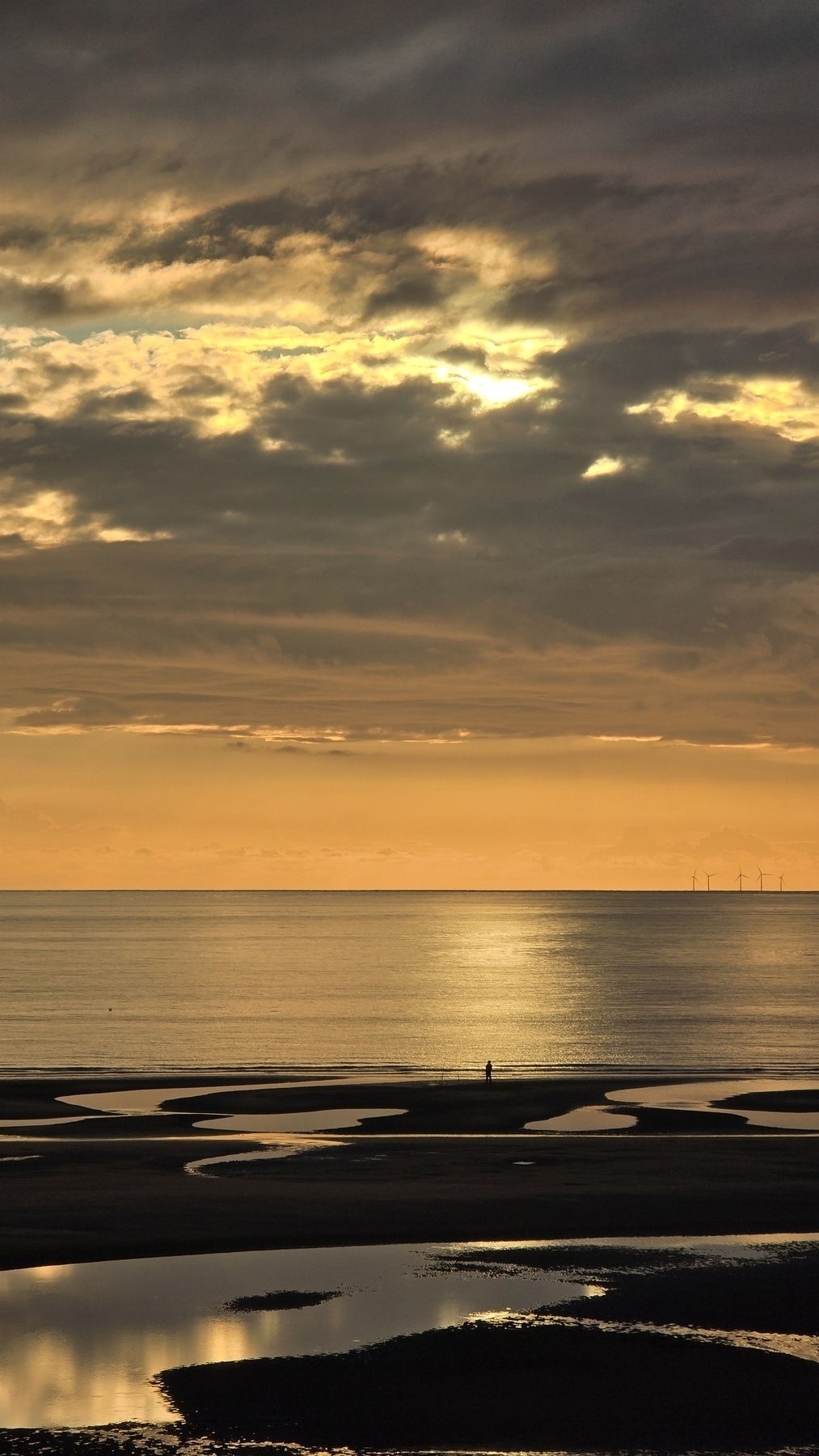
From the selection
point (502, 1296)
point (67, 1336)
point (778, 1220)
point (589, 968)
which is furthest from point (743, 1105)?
point (589, 968)

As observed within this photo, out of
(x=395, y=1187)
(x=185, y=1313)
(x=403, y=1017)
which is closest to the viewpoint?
(x=185, y=1313)

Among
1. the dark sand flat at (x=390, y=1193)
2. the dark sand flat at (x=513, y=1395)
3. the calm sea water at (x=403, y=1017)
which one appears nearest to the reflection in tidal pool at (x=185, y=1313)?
the dark sand flat at (x=513, y=1395)

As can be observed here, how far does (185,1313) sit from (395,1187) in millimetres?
12883

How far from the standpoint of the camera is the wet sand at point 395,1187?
102ft

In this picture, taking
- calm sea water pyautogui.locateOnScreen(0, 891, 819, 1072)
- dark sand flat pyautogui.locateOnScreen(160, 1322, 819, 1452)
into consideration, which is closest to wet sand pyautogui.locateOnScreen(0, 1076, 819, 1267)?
dark sand flat pyautogui.locateOnScreen(160, 1322, 819, 1452)

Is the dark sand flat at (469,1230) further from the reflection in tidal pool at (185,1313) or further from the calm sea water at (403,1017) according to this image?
the calm sea water at (403,1017)

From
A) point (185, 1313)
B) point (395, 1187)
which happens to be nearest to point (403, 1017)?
point (395, 1187)

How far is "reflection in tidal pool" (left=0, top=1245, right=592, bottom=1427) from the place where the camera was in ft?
66.3

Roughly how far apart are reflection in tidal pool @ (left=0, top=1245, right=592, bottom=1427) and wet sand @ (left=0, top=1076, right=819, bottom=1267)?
5.65ft

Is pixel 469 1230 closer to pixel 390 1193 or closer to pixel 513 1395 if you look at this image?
pixel 390 1193

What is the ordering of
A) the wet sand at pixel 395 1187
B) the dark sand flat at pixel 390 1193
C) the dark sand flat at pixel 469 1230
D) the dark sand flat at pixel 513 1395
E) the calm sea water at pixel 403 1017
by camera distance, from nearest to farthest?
the dark sand flat at pixel 513 1395
the dark sand flat at pixel 469 1230
the dark sand flat at pixel 390 1193
the wet sand at pixel 395 1187
the calm sea water at pixel 403 1017

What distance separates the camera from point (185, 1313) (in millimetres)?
24328

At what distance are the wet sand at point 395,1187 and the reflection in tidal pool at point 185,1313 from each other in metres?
1.72

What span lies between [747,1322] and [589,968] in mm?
165688
